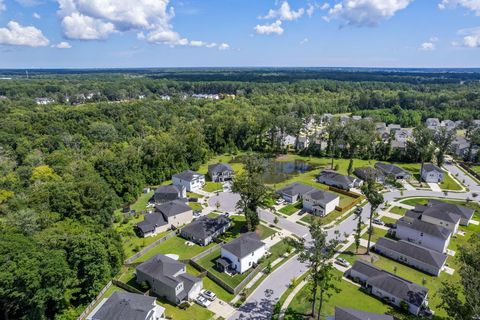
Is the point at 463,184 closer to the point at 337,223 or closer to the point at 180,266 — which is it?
the point at 337,223

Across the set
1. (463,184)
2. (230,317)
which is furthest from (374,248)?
(463,184)

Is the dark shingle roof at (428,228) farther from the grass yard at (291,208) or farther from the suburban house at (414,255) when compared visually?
the grass yard at (291,208)

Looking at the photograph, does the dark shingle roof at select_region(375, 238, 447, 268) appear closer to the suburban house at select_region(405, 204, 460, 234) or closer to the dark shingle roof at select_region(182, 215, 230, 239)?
the suburban house at select_region(405, 204, 460, 234)

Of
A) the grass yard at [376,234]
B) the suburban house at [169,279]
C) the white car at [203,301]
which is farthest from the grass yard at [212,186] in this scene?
the white car at [203,301]

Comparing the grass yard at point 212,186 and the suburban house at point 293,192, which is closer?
the suburban house at point 293,192

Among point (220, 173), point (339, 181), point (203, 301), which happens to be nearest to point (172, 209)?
point (203, 301)
